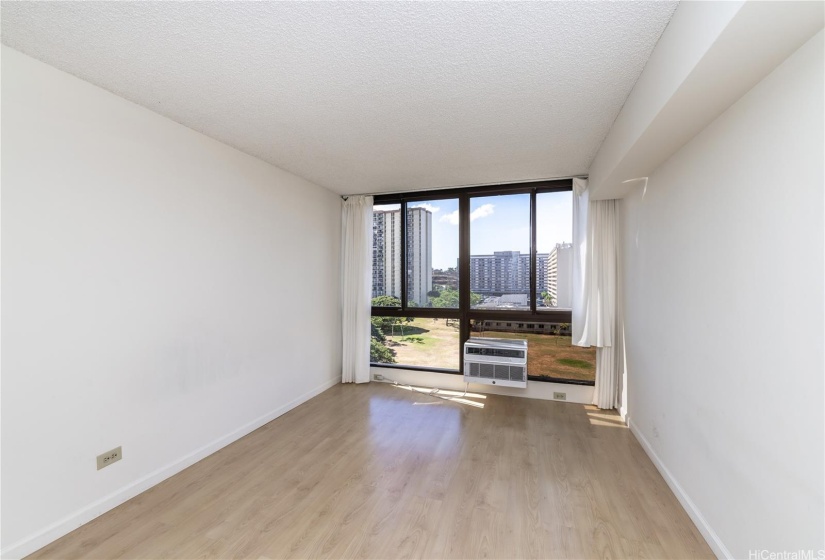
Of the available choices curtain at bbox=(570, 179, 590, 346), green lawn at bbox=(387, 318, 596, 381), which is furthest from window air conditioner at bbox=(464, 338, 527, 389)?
curtain at bbox=(570, 179, 590, 346)

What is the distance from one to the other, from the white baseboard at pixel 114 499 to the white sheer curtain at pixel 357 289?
142 cm

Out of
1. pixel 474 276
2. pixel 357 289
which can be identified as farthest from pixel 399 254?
pixel 474 276

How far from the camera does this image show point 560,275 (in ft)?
13.2

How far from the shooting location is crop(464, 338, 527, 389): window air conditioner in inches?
151

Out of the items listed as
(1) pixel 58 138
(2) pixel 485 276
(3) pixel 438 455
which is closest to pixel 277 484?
(3) pixel 438 455

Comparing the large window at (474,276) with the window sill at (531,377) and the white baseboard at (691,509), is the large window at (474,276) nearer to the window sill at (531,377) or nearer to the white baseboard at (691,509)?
the window sill at (531,377)

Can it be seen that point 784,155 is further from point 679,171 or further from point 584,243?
point 584,243

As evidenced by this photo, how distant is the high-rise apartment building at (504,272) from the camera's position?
411 cm

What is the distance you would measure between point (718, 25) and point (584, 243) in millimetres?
2732

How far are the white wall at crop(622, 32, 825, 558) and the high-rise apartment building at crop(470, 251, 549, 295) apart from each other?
5.45ft

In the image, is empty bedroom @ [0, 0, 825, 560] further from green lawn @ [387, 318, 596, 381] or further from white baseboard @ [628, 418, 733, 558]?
green lawn @ [387, 318, 596, 381]

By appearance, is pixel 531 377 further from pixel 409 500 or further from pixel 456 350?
pixel 409 500

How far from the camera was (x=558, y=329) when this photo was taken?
13.3 ft

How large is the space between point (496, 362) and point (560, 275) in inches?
49.5
